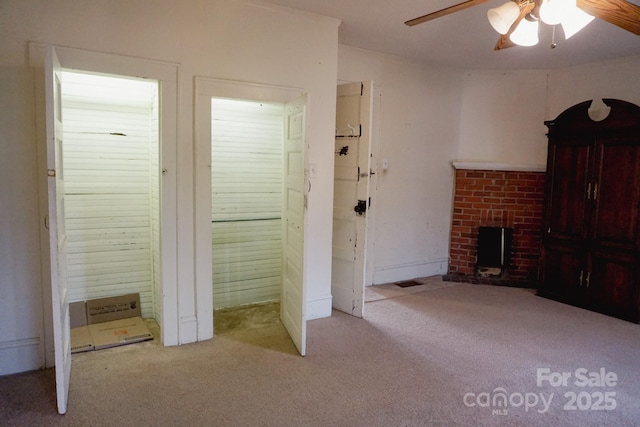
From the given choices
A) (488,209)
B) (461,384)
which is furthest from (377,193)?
(461,384)

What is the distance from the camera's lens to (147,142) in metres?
3.61

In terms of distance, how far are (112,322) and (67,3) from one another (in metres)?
2.48

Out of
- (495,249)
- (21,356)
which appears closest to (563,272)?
(495,249)

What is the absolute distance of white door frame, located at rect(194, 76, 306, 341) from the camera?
3.04 metres

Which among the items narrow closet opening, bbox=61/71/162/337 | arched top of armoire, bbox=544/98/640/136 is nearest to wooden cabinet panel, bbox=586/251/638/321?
arched top of armoire, bbox=544/98/640/136

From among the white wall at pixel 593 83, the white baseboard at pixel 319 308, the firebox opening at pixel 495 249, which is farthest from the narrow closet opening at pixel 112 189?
the white wall at pixel 593 83

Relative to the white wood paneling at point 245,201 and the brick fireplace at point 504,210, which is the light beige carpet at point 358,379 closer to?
the white wood paneling at point 245,201

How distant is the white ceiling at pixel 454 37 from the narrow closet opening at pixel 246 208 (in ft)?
3.58

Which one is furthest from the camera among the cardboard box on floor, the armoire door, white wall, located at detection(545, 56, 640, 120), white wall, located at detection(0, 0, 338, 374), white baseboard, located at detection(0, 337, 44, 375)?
white wall, located at detection(545, 56, 640, 120)

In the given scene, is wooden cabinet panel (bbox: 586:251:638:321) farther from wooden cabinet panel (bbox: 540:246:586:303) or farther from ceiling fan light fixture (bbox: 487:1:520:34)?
ceiling fan light fixture (bbox: 487:1:520:34)

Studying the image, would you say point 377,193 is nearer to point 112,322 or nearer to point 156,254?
point 156,254

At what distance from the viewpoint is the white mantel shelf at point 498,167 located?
5.05m

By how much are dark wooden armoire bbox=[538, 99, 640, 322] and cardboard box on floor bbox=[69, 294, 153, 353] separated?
429cm

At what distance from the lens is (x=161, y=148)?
295cm
